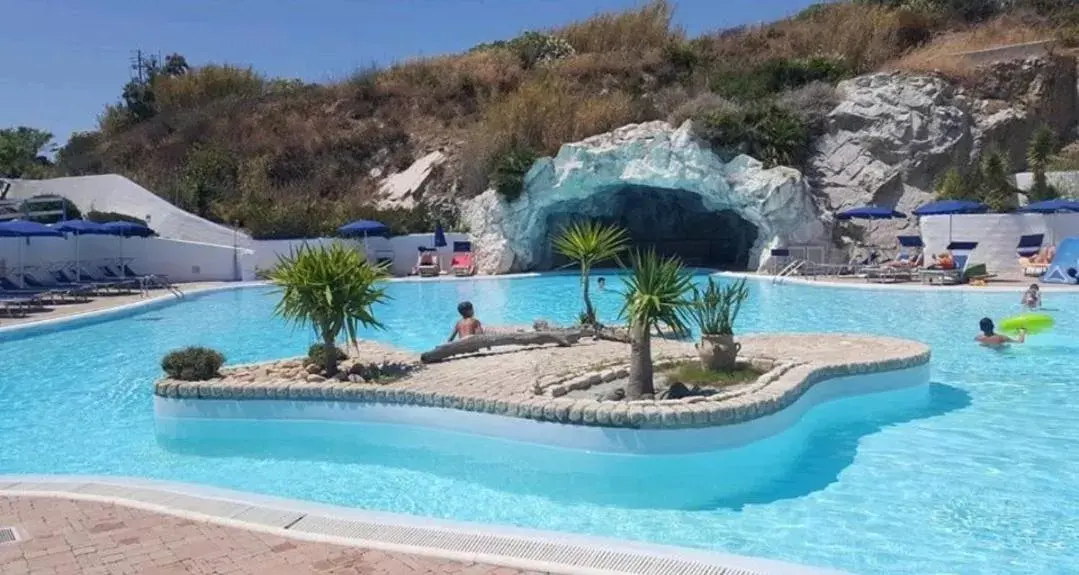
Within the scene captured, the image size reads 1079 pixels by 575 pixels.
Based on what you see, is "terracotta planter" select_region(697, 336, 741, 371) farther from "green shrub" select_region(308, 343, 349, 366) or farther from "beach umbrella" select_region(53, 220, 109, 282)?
Answer: "beach umbrella" select_region(53, 220, 109, 282)

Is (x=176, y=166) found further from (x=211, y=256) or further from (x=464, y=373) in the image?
(x=464, y=373)

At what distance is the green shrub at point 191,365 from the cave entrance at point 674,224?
2056cm

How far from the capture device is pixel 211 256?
26.3 meters

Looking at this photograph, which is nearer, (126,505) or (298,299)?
(126,505)

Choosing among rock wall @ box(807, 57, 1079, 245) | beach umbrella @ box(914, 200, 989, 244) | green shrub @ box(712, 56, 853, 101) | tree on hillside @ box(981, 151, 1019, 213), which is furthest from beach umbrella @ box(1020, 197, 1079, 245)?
green shrub @ box(712, 56, 853, 101)

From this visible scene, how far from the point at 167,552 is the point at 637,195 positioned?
1086 inches

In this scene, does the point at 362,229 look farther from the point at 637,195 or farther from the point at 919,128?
the point at 919,128

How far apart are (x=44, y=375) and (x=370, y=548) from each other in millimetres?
9292

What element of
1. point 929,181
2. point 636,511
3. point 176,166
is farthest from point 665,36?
Answer: point 636,511

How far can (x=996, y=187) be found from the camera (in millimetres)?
23656

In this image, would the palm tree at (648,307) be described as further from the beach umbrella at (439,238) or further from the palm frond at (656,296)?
the beach umbrella at (439,238)

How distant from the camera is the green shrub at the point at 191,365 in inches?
358

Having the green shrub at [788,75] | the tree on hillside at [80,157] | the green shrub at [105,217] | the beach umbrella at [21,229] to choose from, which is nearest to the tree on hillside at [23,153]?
the tree on hillside at [80,157]

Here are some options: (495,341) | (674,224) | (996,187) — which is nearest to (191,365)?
(495,341)
